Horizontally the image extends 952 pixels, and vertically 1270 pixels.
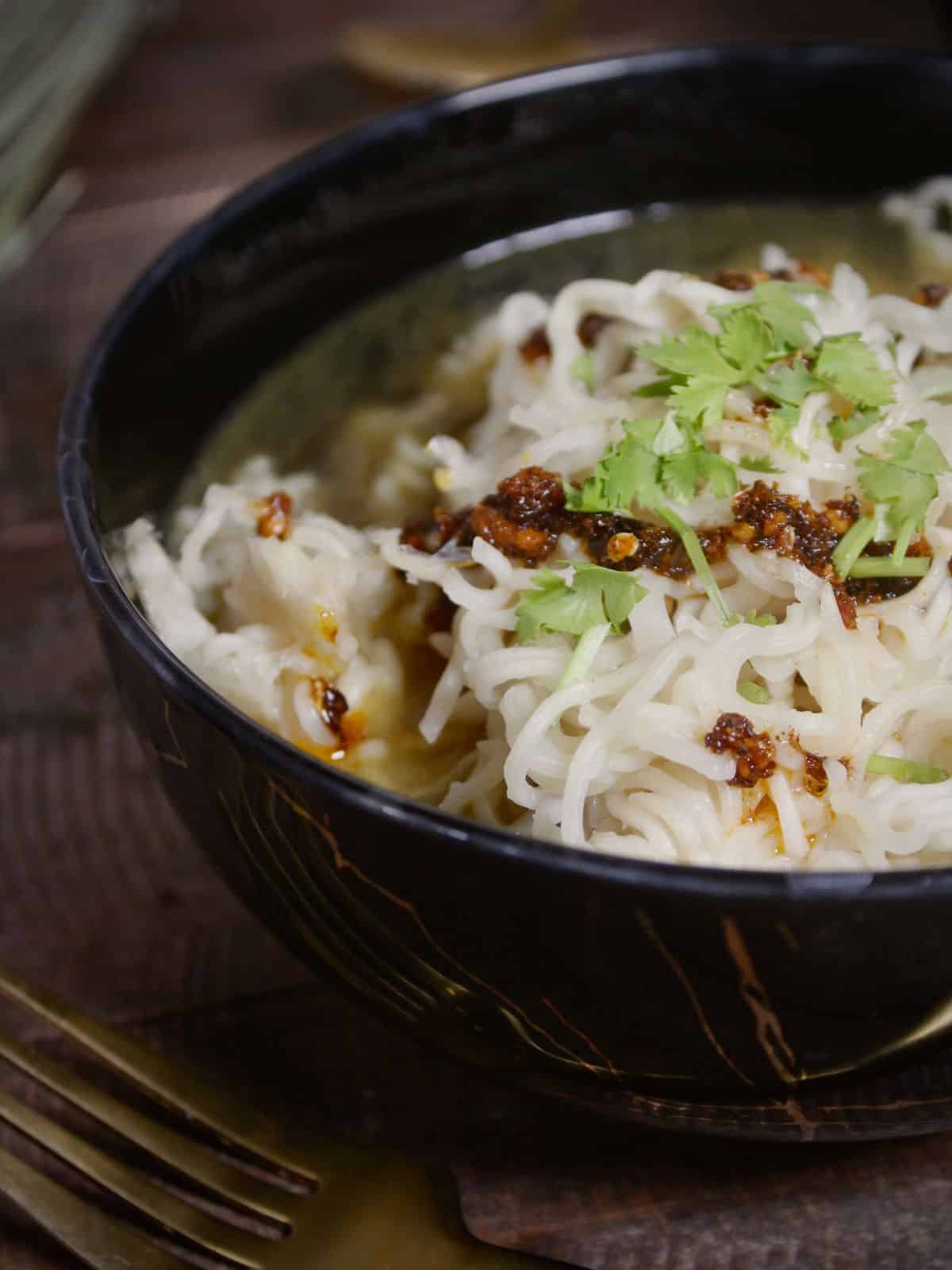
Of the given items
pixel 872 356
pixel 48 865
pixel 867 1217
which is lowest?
pixel 867 1217

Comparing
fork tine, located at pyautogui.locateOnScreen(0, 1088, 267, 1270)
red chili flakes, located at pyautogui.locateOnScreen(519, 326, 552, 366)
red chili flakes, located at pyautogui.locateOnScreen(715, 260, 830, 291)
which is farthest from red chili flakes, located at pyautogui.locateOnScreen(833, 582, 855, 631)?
fork tine, located at pyautogui.locateOnScreen(0, 1088, 267, 1270)

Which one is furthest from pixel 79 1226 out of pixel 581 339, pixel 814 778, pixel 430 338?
pixel 430 338

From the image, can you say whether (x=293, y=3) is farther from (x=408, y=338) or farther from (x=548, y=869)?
(x=548, y=869)

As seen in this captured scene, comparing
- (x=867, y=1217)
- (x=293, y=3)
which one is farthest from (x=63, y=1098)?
(x=293, y=3)

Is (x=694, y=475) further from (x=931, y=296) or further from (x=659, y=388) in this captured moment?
(x=931, y=296)

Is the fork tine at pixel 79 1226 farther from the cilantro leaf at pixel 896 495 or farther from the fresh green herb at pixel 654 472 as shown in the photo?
the cilantro leaf at pixel 896 495

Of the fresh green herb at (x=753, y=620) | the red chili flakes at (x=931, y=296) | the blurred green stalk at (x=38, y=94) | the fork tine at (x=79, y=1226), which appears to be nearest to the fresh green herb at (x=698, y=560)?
the fresh green herb at (x=753, y=620)
